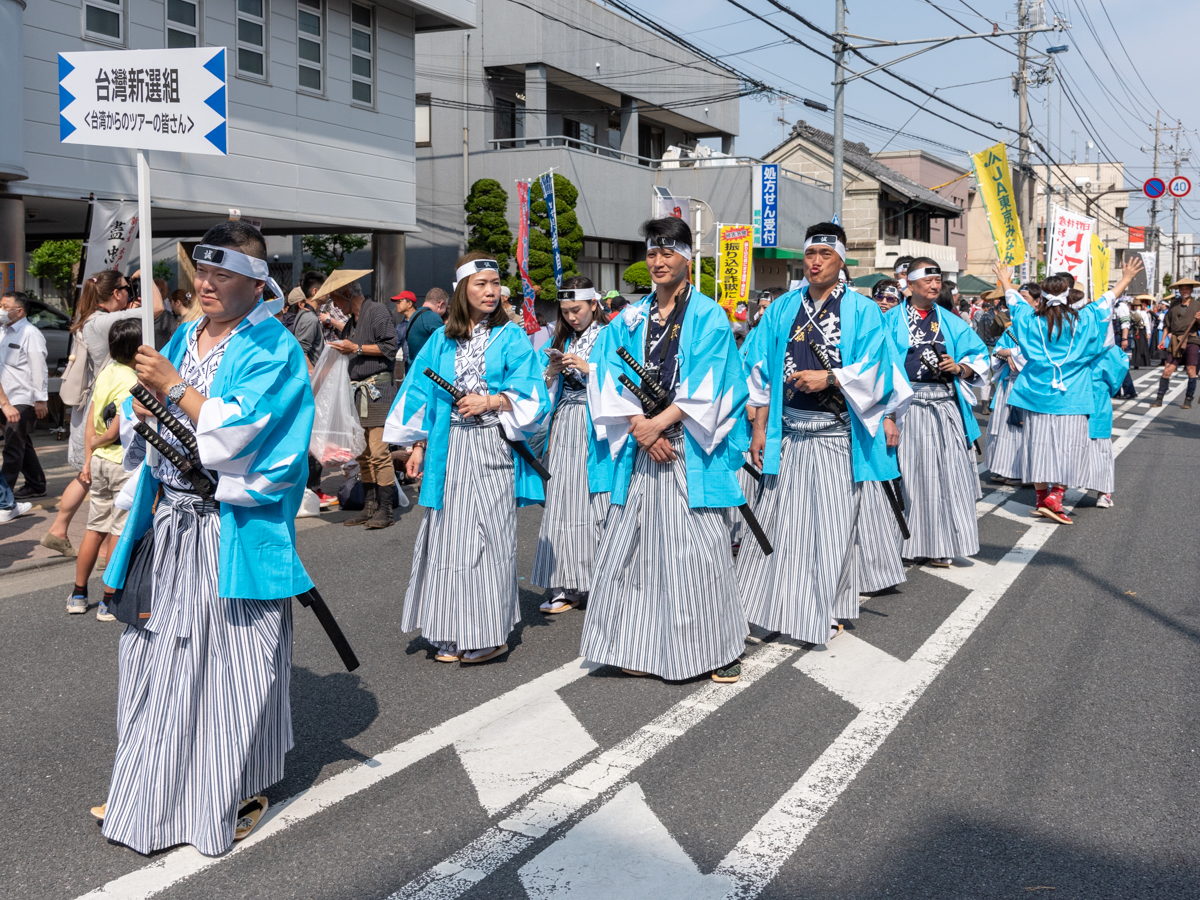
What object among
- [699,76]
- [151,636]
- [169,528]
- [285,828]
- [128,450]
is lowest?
[285,828]

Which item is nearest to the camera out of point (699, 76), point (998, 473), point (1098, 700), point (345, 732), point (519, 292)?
A: point (345, 732)

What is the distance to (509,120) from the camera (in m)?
25.9

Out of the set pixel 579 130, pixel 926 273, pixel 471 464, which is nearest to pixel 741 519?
pixel 926 273

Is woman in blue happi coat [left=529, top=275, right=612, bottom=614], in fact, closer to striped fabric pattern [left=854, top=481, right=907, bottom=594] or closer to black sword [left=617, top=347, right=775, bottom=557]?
black sword [left=617, top=347, right=775, bottom=557]

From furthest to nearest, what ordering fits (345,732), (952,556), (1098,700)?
(952,556)
(1098,700)
(345,732)

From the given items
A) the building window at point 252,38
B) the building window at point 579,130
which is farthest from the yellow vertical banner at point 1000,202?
the building window at point 579,130

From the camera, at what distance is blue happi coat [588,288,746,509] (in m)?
4.71

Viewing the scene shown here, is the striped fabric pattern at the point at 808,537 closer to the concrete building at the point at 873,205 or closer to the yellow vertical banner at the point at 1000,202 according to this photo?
the yellow vertical banner at the point at 1000,202

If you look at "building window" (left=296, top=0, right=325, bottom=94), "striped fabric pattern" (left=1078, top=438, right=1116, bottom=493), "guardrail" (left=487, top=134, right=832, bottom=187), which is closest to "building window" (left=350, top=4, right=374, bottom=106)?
"building window" (left=296, top=0, right=325, bottom=94)

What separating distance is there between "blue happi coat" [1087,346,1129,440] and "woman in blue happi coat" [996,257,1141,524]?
266 millimetres

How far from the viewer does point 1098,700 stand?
182 inches

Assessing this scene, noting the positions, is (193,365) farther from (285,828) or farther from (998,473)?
(998,473)

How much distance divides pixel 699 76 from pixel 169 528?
98.0 feet

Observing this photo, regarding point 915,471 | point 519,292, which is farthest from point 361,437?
point 519,292
